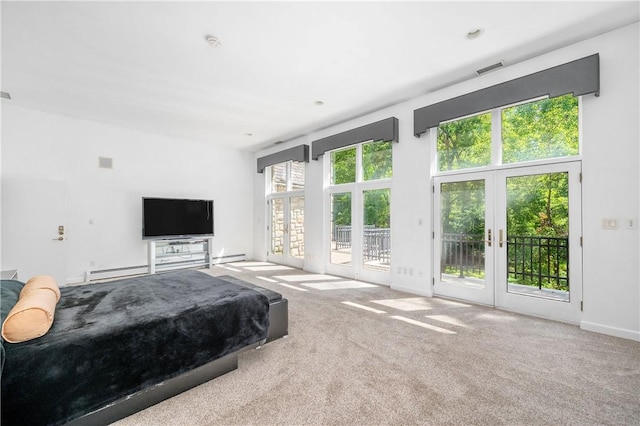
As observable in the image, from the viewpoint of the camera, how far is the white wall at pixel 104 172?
4.68 meters

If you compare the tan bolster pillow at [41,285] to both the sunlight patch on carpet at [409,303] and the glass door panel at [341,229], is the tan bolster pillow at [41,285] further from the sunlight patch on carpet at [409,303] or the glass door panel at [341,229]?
the glass door panel at [341,229]

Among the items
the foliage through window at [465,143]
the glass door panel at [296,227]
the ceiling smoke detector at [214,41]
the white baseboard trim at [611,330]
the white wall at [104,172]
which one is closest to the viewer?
the white baseboard trim at [611,330]

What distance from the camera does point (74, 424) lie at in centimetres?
152

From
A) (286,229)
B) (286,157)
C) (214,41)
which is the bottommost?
(286,229)

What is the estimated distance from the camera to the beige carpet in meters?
1.69

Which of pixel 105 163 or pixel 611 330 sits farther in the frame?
pixel 105 163

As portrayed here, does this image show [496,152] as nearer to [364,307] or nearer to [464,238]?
[464,238]

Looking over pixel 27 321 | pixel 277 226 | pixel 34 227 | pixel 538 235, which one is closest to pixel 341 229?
pixel 277 226

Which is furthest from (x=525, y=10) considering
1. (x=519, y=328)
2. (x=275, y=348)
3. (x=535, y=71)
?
(x=275, y=348)

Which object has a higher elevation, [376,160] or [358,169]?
[376,160]

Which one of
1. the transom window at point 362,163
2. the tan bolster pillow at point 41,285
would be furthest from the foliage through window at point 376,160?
the tan bolster pillow at point 41,285

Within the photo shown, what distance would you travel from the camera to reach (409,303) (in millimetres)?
3838

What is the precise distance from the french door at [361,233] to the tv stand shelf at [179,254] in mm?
2863

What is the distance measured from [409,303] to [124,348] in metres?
3.26
